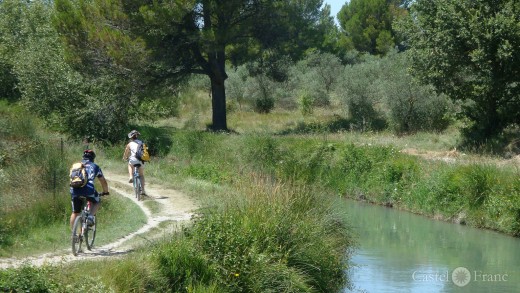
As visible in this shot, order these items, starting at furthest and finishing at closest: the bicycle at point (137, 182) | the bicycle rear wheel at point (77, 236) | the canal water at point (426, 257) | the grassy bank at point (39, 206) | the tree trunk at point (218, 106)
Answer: the tree trunk at point (218, 106)
the bicycle at point (137, 182)
the canal water at point (426, 257)
the grassy bank at point (39, 206)
the bicycle rear wheel at point (77, 236)

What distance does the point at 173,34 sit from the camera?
4084 cm

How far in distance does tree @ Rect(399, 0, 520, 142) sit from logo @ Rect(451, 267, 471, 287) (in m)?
15.4

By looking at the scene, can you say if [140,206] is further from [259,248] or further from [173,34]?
[173,34]

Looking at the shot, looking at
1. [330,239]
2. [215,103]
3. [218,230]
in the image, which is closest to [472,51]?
[215,103]

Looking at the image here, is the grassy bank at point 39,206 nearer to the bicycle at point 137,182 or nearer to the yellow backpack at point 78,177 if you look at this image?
the bicycle at point 137,182

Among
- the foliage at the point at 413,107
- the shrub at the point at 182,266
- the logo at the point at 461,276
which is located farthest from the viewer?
the foliage at the point at 413,107

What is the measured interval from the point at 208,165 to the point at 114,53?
11095mm

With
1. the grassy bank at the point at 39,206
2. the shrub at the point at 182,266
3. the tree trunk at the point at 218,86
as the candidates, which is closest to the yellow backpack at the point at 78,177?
the grassy bank at the point at 39,206

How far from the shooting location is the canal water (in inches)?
706

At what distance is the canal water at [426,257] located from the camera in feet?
58.9

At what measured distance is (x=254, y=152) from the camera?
3275cm

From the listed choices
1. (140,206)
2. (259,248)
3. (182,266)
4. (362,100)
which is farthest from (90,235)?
(362,100)

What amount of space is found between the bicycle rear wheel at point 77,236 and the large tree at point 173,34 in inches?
949

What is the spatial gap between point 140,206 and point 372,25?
2527 inches
